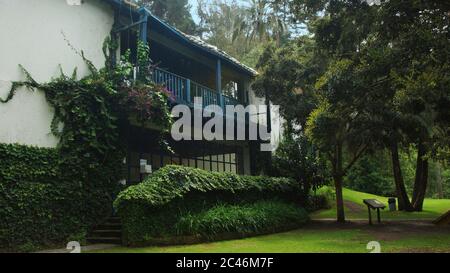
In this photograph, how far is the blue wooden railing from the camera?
14531 mm

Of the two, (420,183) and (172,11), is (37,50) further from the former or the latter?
(172,11)

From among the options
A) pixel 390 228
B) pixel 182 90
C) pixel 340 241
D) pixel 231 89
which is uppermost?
pixel 231 89

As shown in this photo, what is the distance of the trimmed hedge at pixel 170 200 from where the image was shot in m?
10.4

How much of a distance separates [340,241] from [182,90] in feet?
24.3

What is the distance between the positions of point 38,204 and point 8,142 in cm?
163

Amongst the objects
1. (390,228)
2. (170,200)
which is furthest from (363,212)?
(170,200)

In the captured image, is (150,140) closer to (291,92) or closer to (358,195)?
(291,92)

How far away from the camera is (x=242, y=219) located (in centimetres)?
1268

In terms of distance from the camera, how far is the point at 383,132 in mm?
16438

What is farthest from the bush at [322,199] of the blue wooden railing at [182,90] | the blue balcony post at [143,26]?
the blue balcony post at [143,26]

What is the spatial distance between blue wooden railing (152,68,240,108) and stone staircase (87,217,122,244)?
4.45 m

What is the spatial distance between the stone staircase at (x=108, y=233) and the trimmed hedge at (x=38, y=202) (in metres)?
0.27

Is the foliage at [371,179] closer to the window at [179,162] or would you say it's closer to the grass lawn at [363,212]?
the grass lawn at [363,212]


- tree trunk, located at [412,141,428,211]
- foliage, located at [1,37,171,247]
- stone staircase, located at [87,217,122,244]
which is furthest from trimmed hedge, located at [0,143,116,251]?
tree trunk, located at [412,141,428,211]
